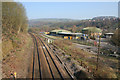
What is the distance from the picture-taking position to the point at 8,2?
1652cm

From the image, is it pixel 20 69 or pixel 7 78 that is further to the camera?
pixel 20 69

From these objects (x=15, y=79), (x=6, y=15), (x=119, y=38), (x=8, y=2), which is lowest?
(x=15, y=79)

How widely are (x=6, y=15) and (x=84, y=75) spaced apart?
1431 centimetres

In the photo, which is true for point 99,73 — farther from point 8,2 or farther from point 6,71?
point 8,2

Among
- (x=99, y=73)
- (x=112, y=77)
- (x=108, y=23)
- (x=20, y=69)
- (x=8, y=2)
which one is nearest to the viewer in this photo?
(x=112, y=77)

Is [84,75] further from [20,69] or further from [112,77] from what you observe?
[20,69]

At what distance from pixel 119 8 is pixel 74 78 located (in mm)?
12369

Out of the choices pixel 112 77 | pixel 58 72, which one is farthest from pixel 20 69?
pixel 112 77

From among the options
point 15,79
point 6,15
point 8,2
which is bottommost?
point 15,79

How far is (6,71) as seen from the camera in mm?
8703

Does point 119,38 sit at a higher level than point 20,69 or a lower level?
higher

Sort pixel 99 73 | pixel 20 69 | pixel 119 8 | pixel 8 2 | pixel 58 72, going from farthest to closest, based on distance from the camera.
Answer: pixel 8 2 → pixel 119 8 → pixel 20 69 → pixel 58 72 → pixel 99 73

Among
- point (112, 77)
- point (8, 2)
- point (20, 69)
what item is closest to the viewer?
point (112, 77)

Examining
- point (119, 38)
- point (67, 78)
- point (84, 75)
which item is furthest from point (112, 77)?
point (119, 38)
